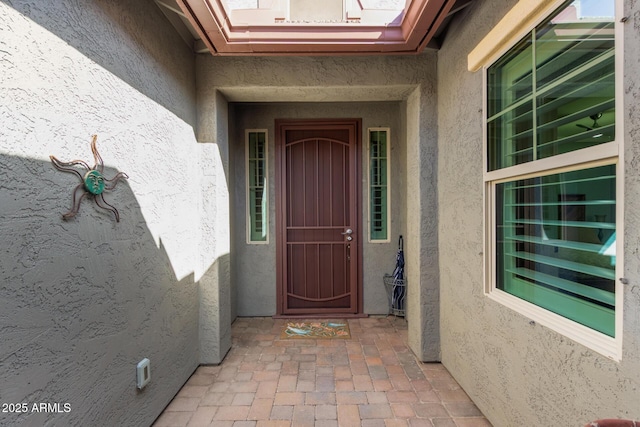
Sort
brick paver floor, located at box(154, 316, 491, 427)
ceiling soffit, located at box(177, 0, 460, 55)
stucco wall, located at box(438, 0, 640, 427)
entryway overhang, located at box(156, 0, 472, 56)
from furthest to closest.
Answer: ceiling soffit, located at box(177, 0, 460, 55) → entryway overhang, located at box(156, 0, 472, 56) → brick paver floor, located at box(154, 316, 491, 427) → stucco wall, located at box(438, 0, 640, 427)

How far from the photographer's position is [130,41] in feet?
6.26

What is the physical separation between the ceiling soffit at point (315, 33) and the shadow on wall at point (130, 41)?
1.02 feet

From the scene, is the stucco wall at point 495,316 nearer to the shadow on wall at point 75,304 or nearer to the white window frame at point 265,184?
the white window frame at point 265,184

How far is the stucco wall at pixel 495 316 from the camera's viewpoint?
44.7 inches

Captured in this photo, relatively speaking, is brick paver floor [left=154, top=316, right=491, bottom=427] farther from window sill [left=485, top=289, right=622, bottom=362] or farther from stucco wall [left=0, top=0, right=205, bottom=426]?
window sill [left=485, top=289, right=622, bottom=362]

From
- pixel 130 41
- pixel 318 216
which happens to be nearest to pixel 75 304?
pixel 130 41

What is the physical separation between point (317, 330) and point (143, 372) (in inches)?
81.3

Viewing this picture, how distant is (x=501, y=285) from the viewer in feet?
6.58

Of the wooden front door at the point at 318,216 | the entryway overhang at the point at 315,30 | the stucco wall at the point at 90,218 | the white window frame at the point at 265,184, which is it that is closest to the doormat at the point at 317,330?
the wooden front door at the point at 318,216

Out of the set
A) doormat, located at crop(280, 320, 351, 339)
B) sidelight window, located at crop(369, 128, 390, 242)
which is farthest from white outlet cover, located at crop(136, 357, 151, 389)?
sidelight window, located at crop(369, 128, 390, 242)

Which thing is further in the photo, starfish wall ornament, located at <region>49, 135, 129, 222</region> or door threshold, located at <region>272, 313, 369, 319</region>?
door threshold, located at <region>272, 313, 369, 319</region>

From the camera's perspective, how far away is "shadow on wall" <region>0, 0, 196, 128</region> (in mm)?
1398

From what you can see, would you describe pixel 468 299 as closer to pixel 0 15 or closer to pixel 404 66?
A: pixel 404 66

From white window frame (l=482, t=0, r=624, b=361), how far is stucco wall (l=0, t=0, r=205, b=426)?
2.40 m
